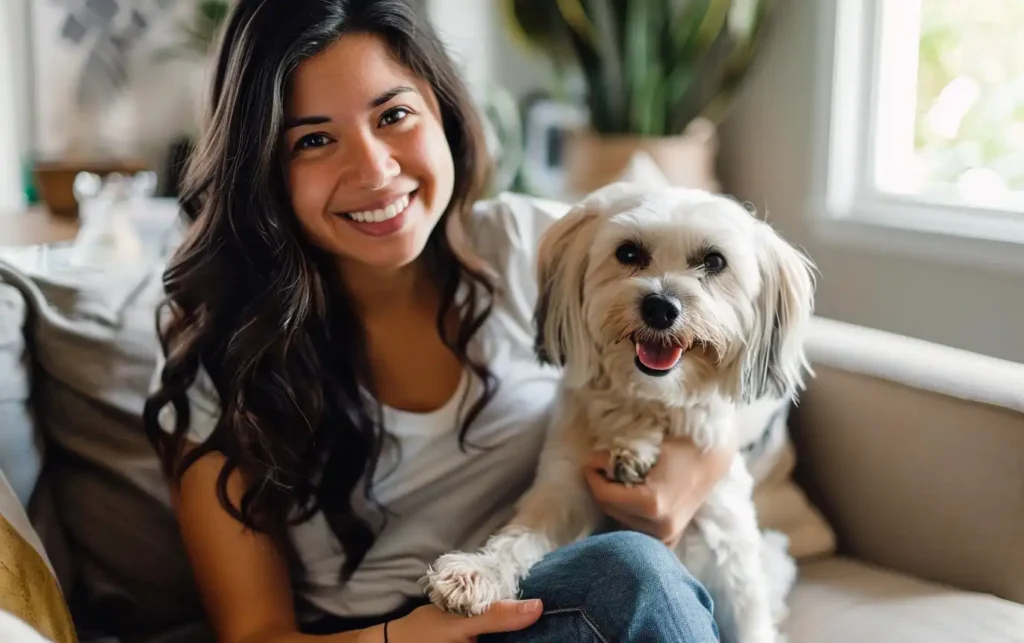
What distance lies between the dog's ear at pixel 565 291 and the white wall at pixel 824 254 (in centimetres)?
112

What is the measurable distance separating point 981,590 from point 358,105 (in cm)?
115

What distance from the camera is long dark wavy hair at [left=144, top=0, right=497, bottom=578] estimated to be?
4.12 feet

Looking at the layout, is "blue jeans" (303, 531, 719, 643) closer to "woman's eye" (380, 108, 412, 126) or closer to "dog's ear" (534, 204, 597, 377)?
"dog's ear" (534, 204, 597, 377)

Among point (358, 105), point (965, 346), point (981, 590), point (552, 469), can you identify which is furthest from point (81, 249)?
point (965, 346)

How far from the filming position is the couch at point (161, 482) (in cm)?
139

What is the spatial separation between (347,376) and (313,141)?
13.3 inches

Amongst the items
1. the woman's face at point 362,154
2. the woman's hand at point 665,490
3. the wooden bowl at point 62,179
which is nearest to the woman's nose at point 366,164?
the woman's face at point 362,154

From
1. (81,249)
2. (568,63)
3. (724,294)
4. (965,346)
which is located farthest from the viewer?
(568,63)

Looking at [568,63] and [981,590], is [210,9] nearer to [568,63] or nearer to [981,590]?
[568,63]

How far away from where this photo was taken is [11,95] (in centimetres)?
277

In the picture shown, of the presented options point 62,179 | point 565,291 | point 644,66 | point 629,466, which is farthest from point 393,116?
point 62,179

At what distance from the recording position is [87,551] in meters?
1.45

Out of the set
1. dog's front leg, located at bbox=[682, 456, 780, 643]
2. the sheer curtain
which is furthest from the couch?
the sheer curtain

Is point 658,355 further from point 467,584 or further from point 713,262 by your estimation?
point 467,584
